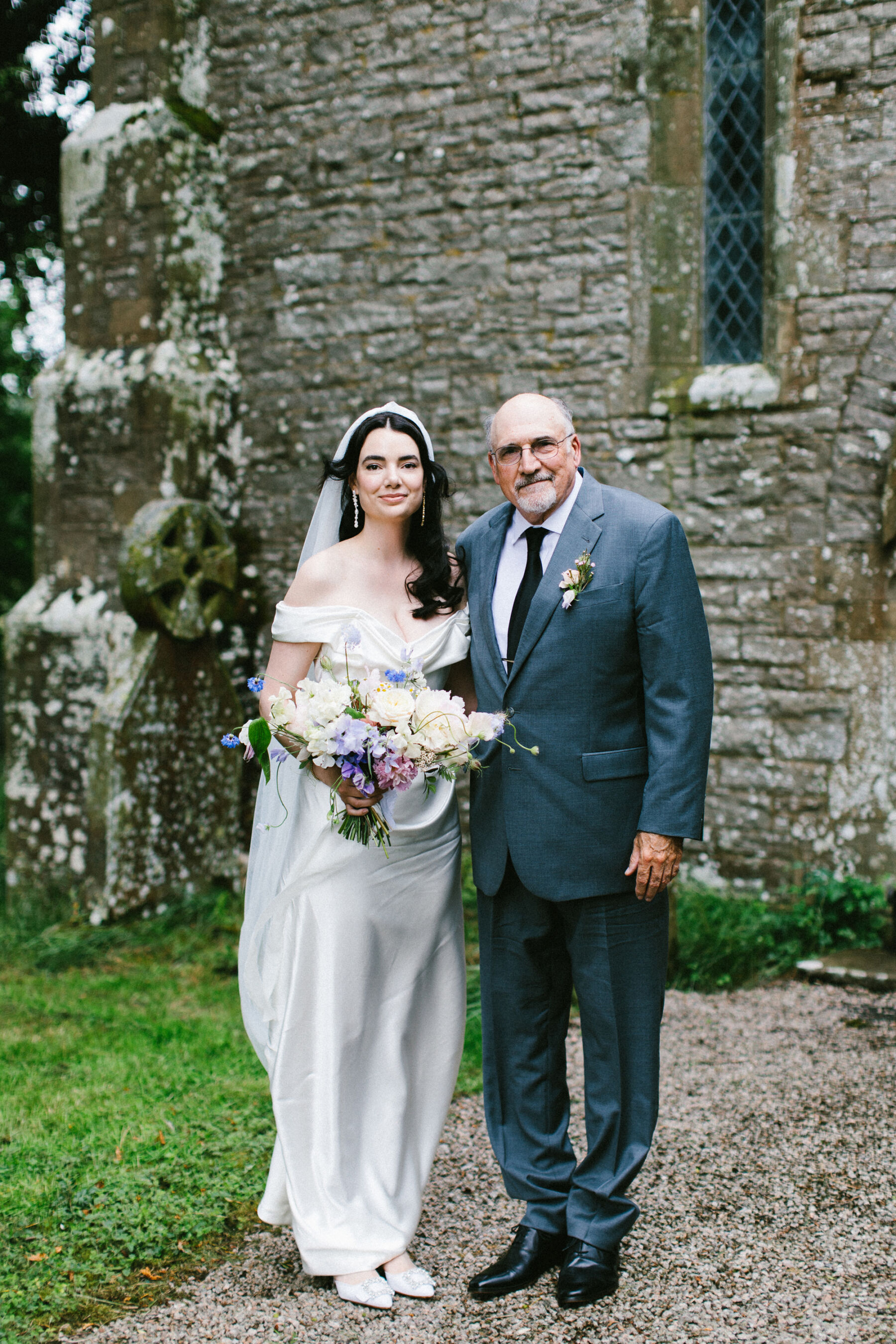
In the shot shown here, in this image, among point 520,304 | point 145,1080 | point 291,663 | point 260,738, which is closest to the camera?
point 260,738

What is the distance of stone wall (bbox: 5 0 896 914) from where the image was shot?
214 inches

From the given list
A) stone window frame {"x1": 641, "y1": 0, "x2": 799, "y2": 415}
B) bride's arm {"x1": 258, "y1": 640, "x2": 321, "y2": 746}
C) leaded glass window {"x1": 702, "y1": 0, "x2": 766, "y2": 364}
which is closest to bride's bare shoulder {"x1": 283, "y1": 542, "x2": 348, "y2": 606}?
bride's arm {"x1": 258, "y1": 640, "x2": 321, "y2": 746}

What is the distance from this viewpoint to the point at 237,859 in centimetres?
670

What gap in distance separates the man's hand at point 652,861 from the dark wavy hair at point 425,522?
0.82m

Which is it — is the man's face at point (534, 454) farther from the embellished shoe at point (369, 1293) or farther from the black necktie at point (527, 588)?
the embellished shoe at point (369, 1293)

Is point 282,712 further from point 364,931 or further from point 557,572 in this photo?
point 557,572

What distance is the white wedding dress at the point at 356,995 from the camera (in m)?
2.71

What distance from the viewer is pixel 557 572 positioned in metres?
2.70

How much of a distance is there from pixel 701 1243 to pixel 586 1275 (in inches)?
16.0

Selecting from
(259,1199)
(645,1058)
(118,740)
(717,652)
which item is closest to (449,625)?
(645,1058)

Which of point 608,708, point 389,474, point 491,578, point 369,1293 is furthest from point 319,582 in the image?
Answer: point 369,1293

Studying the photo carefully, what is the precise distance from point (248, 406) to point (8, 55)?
17.5ft

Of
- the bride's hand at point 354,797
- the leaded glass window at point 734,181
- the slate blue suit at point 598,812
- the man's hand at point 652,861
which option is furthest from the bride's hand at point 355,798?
the leaded glass window at point 734,181

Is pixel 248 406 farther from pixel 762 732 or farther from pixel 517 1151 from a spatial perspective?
pixel 517 1151
